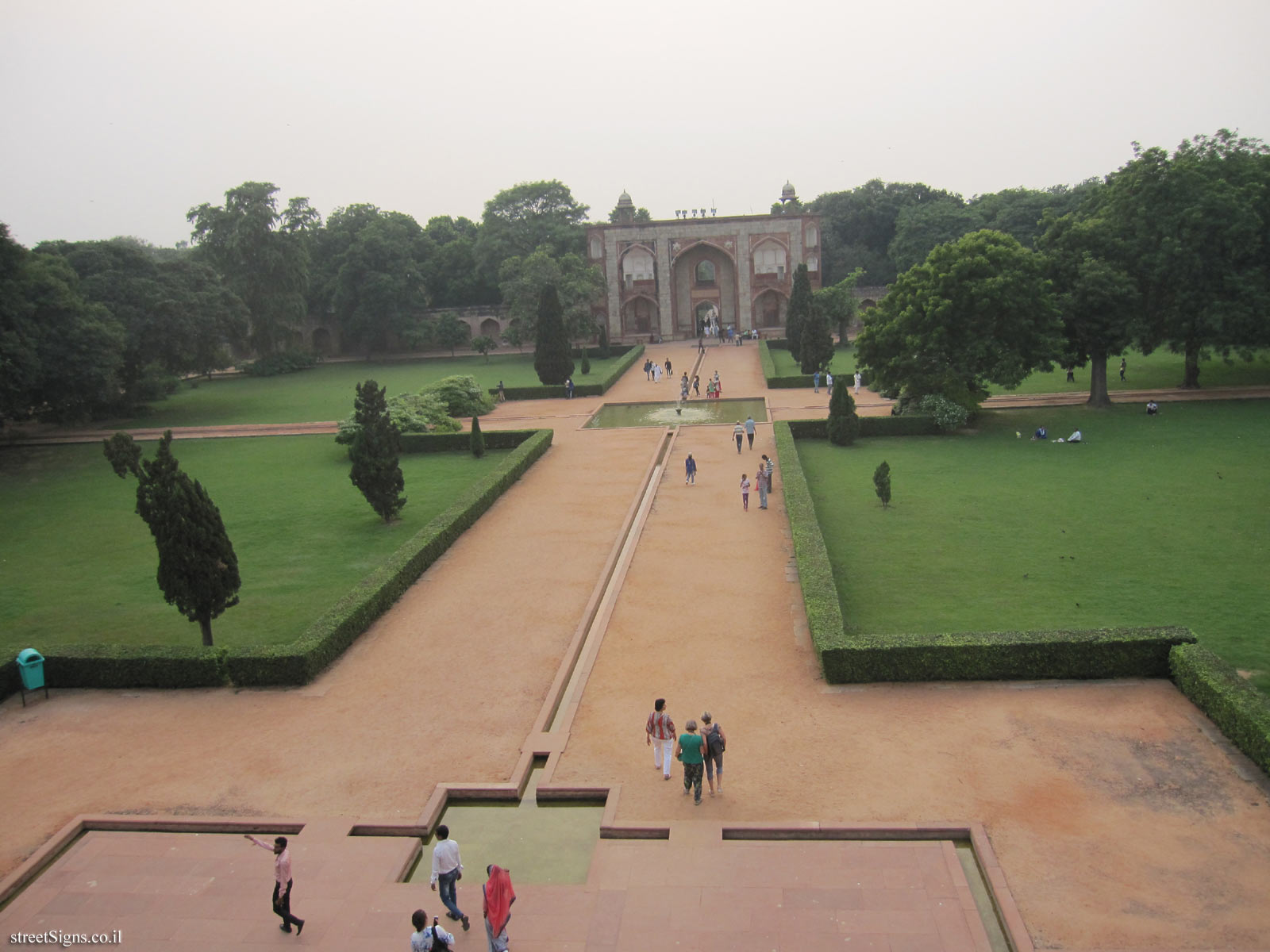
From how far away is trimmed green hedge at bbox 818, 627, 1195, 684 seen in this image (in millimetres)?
12258

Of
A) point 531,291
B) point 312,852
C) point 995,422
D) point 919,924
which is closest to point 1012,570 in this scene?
point 919,924

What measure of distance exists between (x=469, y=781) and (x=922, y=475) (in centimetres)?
1644

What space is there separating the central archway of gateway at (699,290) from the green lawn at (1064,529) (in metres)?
34.5

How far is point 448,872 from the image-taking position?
26.8 ft

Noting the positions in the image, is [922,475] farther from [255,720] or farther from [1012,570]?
[255,720]

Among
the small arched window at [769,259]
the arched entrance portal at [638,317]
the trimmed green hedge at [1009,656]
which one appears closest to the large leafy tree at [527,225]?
the arched entrance portal at [638,317]

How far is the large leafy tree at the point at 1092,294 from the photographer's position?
29.7 metres

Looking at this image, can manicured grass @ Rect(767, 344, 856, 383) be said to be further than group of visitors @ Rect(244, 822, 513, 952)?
Yes

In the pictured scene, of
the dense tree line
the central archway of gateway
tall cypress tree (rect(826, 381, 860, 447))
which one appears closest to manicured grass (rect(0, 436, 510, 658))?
the dense tree line

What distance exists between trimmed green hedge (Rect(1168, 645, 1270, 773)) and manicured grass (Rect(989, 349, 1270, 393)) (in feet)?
73.4

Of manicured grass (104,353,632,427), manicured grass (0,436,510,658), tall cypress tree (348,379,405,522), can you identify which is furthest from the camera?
manicured grass (104,353,632,427)

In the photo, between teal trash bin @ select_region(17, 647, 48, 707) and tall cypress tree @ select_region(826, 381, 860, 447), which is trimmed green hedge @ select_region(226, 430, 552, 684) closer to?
teal trash bin @ select_region(17, 647, 48, 707)

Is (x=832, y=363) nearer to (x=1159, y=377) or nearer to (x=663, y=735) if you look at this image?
(x=1159, y=377)

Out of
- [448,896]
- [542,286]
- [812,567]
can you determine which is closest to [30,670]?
[448,896]
